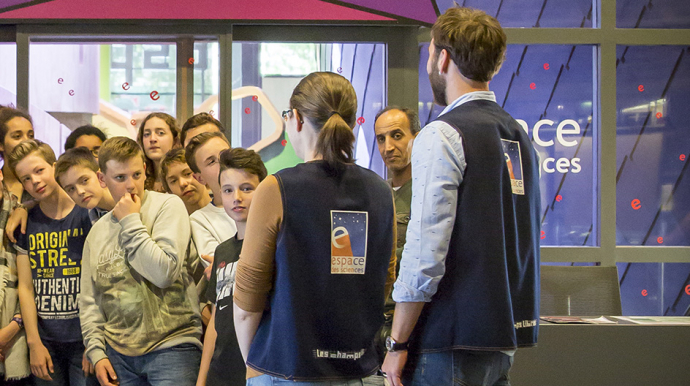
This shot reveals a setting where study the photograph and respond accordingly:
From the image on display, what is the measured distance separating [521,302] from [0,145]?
2578 millimetres

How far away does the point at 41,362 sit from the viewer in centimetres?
235

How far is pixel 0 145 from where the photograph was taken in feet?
9.12

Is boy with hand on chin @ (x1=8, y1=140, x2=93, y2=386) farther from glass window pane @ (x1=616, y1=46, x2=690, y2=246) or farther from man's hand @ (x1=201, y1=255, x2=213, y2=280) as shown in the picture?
glass window pane @ (x1=616, y1=46, x2=690, y2=246)

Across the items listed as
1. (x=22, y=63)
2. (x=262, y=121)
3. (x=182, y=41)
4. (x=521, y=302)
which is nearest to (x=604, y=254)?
(x=262, y=121)

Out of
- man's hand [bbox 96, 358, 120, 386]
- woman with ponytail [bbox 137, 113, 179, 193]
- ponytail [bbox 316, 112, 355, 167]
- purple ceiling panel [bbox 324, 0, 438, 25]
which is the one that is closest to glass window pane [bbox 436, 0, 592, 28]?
purple ceiling panel [bbox 324, 0, 438, 25]

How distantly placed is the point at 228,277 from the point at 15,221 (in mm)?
1308

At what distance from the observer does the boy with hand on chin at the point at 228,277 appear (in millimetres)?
1733

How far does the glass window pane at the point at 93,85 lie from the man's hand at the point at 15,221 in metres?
1.30

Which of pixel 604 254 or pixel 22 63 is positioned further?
pixel 604 254

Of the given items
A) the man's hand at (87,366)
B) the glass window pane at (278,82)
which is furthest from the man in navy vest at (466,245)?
the glass window pane at (278,82)

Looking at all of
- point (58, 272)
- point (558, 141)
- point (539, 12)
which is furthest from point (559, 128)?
point (58, 272)

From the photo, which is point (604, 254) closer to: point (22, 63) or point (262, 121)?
point (262, 121)

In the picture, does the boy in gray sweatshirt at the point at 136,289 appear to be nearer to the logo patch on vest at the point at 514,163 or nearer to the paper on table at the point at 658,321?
the logo patch on vest at the point at 514,163

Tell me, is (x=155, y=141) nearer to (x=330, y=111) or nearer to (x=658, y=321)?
(x=330, y=111)
